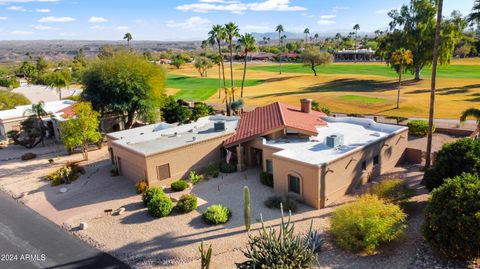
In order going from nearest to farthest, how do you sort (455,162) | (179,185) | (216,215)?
(455,162)
(216,215)
(179,185)

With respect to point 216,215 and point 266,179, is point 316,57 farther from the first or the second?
point 216,215

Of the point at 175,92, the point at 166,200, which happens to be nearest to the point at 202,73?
the point at 175,92

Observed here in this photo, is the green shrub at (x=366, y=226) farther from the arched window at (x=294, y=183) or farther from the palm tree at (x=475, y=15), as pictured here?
the palm tree at (x=475, y=15)

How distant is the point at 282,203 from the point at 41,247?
14048 millimetres

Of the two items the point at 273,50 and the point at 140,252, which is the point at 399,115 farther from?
the point at 273,50

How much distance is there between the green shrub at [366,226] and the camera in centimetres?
1783

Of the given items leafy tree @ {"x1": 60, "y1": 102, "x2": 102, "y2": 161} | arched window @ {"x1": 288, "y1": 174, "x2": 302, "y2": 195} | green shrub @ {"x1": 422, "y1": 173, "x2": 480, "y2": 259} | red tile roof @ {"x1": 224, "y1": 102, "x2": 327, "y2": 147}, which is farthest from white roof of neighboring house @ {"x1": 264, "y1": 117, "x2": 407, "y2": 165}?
leafy tree @ {"x1": 60, "y1": 102, "x2": 102, "y2": 161}

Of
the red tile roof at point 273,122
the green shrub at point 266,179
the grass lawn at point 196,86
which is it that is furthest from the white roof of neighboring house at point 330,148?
the grass lawn at point 196,86

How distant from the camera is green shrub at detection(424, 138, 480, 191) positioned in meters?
21.0

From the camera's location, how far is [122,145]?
30.1 meters

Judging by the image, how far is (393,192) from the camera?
23203 mm

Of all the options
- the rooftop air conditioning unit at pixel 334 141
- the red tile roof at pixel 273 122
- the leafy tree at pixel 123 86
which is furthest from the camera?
the leafy tree at pixel 123 86

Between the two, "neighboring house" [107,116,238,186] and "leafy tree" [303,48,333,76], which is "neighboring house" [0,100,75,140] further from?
"leafy tree" [303,48,333,76]

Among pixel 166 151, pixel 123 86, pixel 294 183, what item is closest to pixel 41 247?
pixel 166 151
